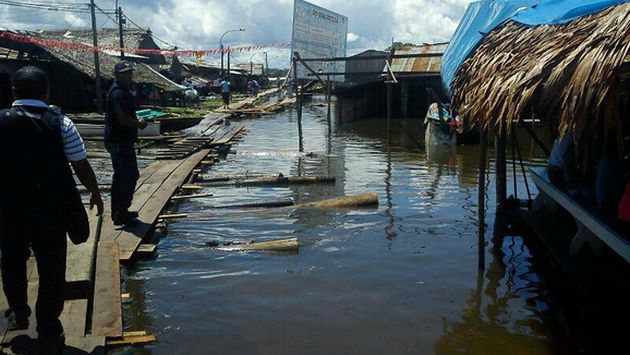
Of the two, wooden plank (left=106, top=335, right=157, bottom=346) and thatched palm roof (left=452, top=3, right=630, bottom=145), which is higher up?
thatched palm roof (left=452, top=3, right=630, bottom=145)

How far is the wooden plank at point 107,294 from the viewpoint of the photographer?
4.30 metres

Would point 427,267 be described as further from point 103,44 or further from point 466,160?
point 103,44

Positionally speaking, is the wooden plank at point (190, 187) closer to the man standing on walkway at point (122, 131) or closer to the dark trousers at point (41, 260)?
the man standing on walkway at point (122, 131)

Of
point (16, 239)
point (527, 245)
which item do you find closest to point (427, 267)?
point (527, 245)

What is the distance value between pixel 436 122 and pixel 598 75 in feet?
45.0

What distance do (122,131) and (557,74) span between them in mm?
4594

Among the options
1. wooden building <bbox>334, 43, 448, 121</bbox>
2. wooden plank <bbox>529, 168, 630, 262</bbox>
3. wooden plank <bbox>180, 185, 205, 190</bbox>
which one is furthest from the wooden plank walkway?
wooden building <bbox>334, 43, 448, 121</bbox>

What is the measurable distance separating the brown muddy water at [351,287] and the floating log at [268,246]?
129 mm

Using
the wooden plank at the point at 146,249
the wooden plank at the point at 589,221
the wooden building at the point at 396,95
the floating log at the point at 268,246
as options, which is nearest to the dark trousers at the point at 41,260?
the wooden plank at the point at 146,249

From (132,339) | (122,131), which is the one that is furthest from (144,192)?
(132,339)

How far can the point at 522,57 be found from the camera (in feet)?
15.9

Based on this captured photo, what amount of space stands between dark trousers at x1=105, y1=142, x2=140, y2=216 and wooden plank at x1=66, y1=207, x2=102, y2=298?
139 centimetres

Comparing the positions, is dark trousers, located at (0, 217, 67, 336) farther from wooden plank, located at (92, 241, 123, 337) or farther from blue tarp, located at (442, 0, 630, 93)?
blue tarp, located at (442, 0, 630, 93)

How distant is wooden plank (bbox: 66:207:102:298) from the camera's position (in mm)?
4098
